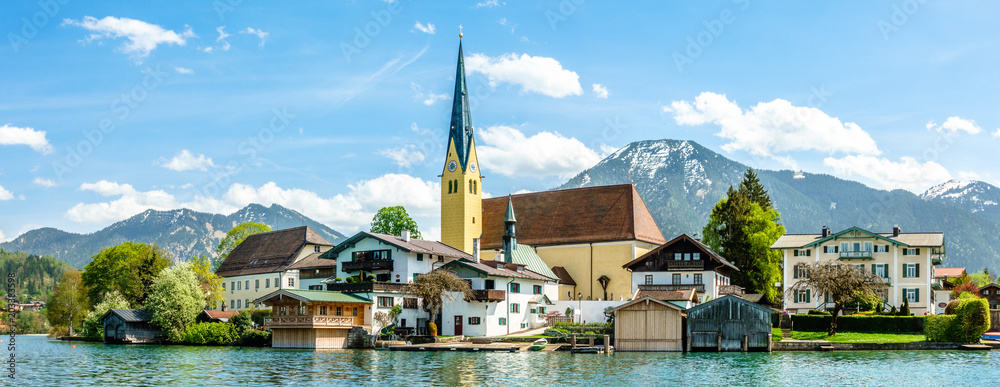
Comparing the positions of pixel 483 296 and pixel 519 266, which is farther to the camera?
pixel 519 266

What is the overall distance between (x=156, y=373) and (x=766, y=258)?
5640 centimetres

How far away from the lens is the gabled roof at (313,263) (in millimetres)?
77000

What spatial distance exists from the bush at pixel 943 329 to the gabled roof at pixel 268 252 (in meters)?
56.8

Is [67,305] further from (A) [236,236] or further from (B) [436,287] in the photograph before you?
(B) [436,287]

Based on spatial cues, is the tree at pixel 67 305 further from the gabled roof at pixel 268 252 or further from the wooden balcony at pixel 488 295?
the wooden balcony at pixel 488 295

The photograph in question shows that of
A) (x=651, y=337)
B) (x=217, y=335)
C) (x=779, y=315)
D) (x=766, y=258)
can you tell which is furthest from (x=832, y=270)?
(x=217, y=335)

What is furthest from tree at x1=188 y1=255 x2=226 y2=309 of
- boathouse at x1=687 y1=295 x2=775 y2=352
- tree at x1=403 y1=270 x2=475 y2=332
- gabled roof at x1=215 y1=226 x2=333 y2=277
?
boathouse at x1=687 y1=295 x2=775 y2=352

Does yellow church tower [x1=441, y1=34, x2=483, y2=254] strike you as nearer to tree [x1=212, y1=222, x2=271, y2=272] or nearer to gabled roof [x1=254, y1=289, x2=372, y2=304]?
gabled roof [x1=254, y1=289, x2=372, y2=304]

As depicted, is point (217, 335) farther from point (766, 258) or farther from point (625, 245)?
point (766, 258)

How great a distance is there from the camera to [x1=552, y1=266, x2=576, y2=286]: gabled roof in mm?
79425

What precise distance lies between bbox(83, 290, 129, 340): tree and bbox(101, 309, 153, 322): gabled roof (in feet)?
15.4

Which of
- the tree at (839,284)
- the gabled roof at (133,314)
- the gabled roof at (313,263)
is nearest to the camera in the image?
the tree at (839,284)

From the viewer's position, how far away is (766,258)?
8006cm

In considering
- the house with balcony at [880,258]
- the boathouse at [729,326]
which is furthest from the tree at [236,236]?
the boathouse at [729,326]
